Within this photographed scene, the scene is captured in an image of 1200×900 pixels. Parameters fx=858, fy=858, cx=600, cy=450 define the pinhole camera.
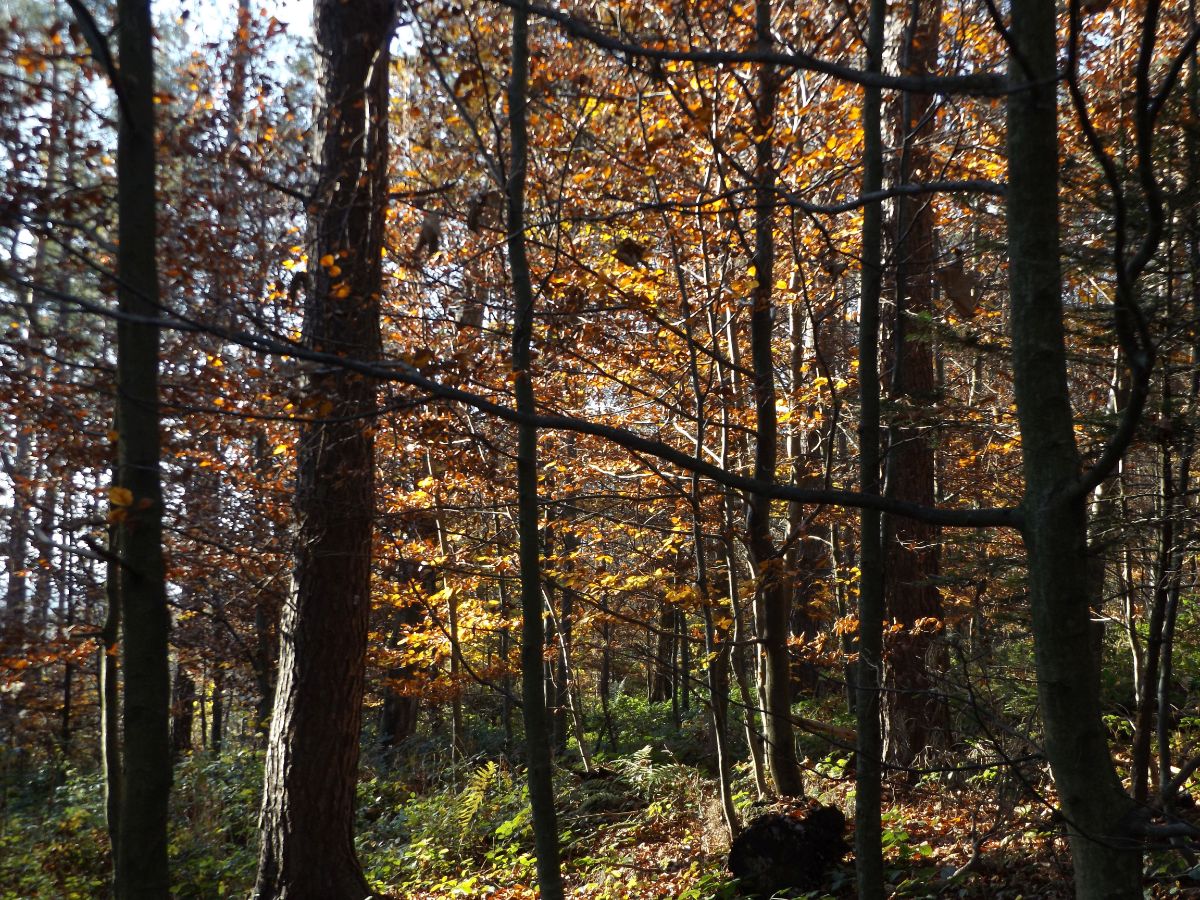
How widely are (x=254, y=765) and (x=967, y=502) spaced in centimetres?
1188

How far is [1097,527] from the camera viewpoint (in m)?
4.28

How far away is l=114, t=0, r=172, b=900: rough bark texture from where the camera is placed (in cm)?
286

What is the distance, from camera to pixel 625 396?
31.8ft

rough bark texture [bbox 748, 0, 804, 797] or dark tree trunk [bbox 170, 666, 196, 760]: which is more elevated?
rough bark texture [bbox 748, 0, 804, 797]

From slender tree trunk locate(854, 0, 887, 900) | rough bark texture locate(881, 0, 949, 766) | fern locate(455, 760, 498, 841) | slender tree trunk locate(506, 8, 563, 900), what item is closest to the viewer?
slender tree trunk locate(854, 0, 887, 900)

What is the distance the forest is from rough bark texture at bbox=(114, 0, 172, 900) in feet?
0.05

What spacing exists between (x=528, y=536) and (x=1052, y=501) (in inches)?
107

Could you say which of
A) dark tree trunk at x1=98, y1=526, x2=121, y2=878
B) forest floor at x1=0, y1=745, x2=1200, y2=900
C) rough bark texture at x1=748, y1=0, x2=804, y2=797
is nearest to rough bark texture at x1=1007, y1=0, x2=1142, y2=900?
forest floor at x1=0, y1=745, x2=1200, y2=900

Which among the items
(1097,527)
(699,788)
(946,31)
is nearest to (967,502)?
(699,788)

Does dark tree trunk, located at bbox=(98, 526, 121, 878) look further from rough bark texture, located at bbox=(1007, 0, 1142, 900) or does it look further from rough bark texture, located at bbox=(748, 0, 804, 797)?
rough bark texture, located at bbox=(1007, 0, 1142, 900)

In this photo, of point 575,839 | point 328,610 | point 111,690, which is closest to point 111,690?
point 111,690

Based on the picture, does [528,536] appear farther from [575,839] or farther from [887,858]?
[575,839]

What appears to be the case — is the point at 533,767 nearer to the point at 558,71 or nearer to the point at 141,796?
the point at 141,796

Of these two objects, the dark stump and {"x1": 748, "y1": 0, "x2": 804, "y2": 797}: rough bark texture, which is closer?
{"x1": 748, "y1": 0, "x2": 804, "y2": 797}: rough bark texture
